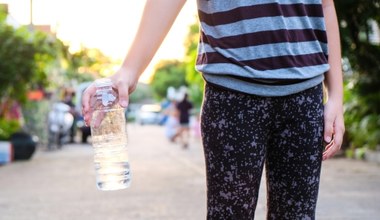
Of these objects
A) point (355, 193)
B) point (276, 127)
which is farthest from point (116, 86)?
point (355, 193)

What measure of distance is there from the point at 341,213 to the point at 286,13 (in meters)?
4.30

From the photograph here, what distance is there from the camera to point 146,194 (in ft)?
24.3

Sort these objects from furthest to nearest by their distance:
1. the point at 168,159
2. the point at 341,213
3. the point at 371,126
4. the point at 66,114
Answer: the point at 66,114 < the point at 168,159 < the point at 371,126 < the point at 341,213

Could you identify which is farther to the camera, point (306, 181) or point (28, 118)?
point (28, 118)

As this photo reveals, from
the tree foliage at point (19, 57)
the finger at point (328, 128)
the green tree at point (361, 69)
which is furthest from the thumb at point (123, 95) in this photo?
the tree foliage at point (19, 57)

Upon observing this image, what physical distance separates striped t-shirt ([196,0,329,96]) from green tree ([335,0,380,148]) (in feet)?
19.4

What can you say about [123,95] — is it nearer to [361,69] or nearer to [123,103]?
[123,103]

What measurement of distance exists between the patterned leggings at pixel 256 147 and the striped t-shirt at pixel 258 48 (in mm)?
35

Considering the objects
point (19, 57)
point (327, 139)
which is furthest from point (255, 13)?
point (19, 57)

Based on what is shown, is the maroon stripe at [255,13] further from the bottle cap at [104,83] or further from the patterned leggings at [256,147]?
the bottle cap at [104,83]

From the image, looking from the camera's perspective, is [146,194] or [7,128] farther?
[7,128]

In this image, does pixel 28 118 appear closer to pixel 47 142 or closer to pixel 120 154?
pixel 47 142

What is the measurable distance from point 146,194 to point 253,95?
228 inches

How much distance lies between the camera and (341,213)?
5797 millimetres
